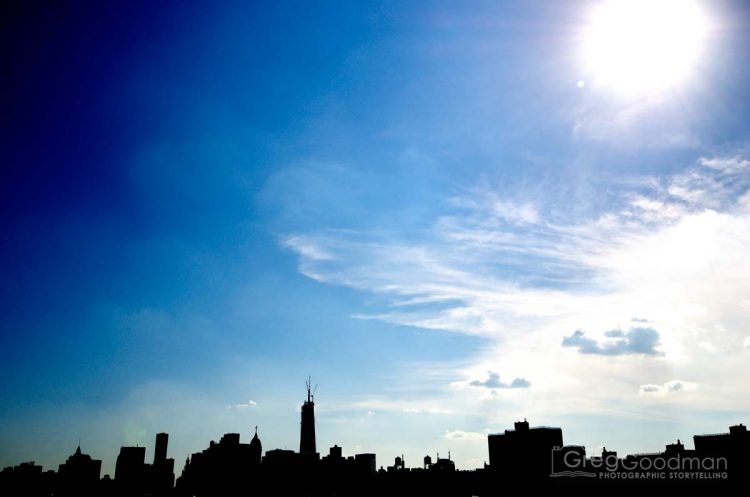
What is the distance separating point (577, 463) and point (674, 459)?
27642 mm

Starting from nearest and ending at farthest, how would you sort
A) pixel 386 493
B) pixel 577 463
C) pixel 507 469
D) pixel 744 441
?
pixel 744 441 < pixel 577 463 < pixel 507 469 < pixel 386 493

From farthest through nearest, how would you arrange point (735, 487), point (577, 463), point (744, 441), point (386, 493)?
point (386, 493) → point (577, 463) → point (744, 441) → point (735, 487)

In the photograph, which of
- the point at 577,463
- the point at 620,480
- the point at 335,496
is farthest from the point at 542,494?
the point at 335,496

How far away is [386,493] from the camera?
191500mm

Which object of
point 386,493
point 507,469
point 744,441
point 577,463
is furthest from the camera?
point 386,493

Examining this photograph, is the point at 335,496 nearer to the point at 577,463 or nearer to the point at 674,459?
the point at 577,463

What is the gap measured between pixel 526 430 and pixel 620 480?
54.1m

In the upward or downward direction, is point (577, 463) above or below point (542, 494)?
above

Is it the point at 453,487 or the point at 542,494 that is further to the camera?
the point at 453,487

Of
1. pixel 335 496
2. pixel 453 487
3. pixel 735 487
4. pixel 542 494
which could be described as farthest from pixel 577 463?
pixel 335 496

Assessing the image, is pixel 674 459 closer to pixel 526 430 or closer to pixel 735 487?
pixel 735 487

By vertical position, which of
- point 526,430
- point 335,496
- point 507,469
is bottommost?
point 335,496

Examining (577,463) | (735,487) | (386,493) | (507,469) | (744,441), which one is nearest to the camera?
(735,487)

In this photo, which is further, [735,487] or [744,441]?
[744,441]
